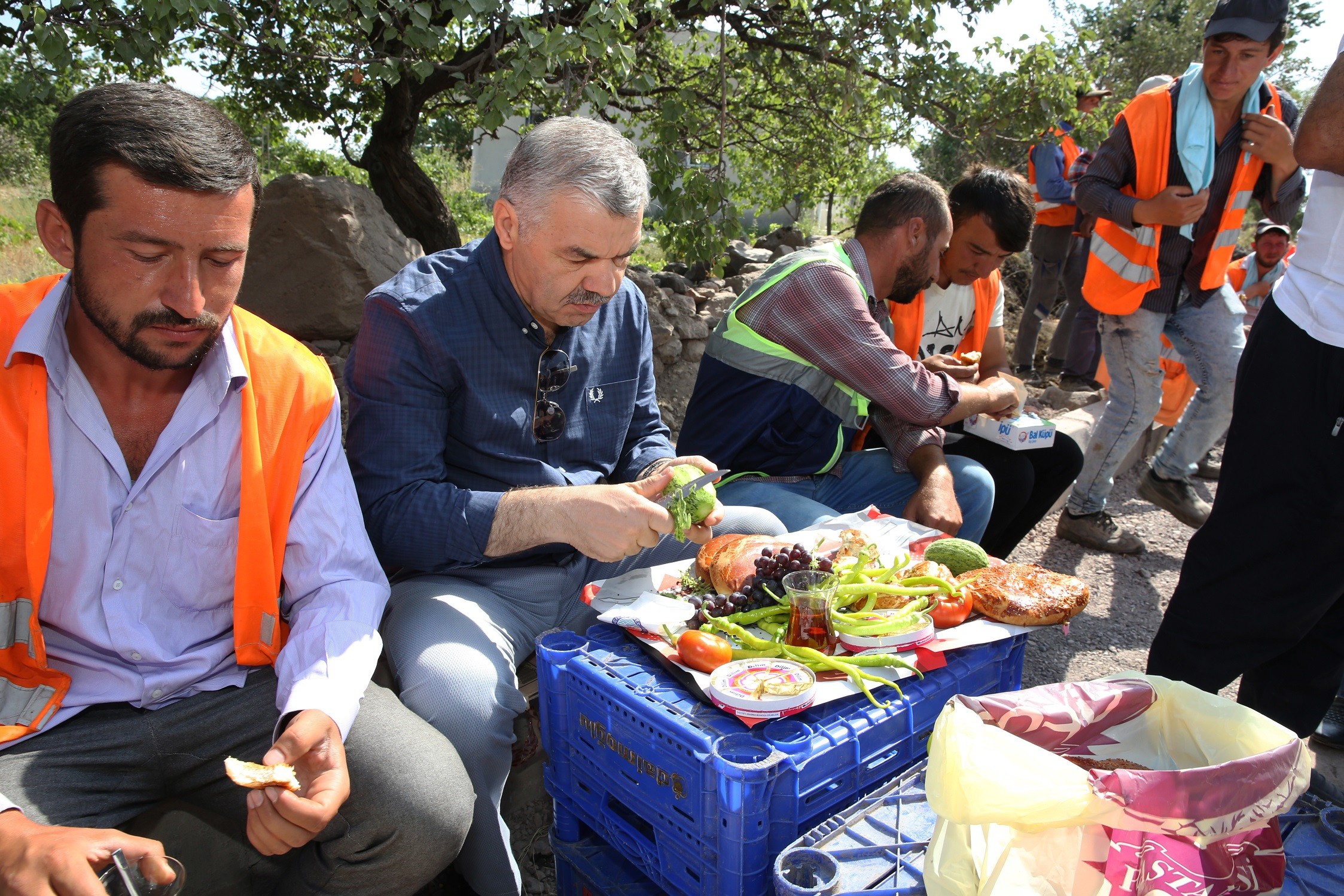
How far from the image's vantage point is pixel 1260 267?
6.29 metres

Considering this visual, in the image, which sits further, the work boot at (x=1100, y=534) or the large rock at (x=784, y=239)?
the large rock at (x=784, y=239)

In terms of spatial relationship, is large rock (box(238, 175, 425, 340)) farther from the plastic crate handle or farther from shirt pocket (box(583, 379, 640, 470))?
the plastic crate handle

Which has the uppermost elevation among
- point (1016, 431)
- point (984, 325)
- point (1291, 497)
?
point (984, 325)

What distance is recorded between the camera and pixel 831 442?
3211 mm

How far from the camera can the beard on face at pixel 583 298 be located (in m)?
2.29

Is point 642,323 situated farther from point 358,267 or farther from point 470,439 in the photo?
point 358,267

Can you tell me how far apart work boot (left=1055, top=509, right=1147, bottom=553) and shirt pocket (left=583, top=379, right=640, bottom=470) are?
9.73ft

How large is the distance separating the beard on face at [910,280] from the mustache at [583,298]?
1.45m

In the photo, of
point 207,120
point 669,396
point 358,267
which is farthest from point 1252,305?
point 207,120

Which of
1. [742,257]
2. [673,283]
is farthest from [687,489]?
[742,257]

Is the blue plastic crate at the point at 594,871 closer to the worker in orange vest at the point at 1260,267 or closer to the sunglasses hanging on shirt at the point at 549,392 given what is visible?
the sunglasses hanging on shirt at the point at 549,392

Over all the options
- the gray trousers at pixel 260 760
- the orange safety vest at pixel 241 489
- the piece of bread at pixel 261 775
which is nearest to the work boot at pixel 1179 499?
the gray trousers at pixel 260 760

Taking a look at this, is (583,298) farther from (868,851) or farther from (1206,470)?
(1206,470)

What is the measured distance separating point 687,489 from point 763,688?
655mm
